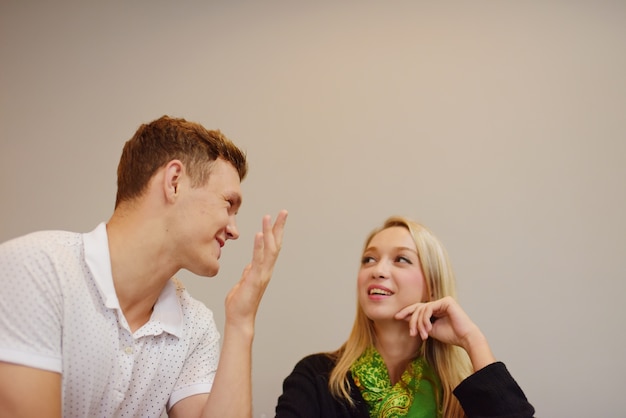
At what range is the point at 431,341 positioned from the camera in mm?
1703

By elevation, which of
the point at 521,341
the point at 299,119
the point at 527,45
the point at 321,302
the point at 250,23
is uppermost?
the point at 250,23

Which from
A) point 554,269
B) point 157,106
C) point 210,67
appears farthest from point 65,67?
point 554,269

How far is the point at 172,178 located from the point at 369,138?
1.11 meters

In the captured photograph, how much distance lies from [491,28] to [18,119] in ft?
6.06

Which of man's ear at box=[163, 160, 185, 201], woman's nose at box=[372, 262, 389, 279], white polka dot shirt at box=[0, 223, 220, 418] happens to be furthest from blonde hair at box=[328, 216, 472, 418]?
man's ear at box=[163, 160, 185, 201]

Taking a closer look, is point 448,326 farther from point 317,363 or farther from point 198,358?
point 198,358

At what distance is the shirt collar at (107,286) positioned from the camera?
113 centimetres

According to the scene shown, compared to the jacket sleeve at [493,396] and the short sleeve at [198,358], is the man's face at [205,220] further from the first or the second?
the jacket sleeve at [493,396]

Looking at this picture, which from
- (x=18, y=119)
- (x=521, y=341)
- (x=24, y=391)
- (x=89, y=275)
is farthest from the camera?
(x=18, y=119)

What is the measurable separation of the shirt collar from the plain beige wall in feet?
2.78

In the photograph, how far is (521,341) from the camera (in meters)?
2.01

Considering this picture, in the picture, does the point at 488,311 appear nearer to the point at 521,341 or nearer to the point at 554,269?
the point at 521,341

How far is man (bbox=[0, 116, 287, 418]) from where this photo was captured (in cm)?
103

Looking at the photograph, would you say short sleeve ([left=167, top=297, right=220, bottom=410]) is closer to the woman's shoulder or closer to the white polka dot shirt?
the white polka dot shirt
